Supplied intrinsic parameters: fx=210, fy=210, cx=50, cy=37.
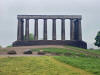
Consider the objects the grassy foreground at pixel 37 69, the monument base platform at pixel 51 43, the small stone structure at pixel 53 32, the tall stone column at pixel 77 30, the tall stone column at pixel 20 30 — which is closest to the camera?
the grassy foreground at pixel 37 69

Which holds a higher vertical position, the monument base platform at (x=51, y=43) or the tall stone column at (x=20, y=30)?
the tall stone column at (x=20, y=30)

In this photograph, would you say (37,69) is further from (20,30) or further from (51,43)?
(20,30)

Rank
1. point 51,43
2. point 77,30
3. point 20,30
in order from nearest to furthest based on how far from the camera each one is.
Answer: point 51,43 → point 20,30 → point 77,30

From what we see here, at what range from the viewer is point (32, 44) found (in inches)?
3179

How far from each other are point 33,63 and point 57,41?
49.9 m

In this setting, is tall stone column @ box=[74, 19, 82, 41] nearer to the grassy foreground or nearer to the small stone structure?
the small stone structure

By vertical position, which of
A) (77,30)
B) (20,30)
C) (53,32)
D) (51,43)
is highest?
(20,30)

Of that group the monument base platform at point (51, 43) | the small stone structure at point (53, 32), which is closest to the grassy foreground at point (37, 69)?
the monument base platform at point (51, 43)

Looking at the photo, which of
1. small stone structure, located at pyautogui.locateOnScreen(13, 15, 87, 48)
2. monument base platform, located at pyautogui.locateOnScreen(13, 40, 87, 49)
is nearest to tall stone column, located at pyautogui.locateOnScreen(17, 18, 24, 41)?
small stone structure, located at pyautogui.locateOnScreen(13, 15, 87, 48)

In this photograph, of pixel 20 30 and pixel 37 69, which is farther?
pixel 20 30

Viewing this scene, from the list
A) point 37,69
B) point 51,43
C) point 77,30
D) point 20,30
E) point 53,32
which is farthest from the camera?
point 77,30

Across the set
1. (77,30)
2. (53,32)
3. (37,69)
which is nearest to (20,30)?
(53,32)

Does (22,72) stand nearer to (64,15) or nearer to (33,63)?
(33,63)

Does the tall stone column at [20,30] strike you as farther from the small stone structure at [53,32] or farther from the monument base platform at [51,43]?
the monument base platform at [51,43]
